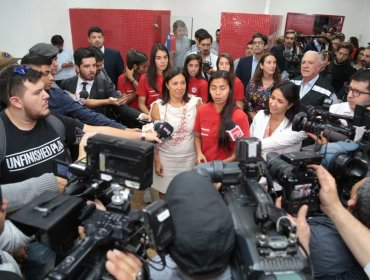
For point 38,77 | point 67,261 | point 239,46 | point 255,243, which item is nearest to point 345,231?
point 255,243

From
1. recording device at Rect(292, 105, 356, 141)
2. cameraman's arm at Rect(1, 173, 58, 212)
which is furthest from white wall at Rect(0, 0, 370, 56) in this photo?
recording device at Rect(292, 105, 356, 141)

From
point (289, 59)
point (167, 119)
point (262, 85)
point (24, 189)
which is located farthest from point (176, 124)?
point (289, 59)

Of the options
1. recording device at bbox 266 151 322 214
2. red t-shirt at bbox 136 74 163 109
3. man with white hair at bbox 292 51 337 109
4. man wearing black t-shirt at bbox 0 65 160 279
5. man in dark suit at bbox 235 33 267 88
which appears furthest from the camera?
man in dark suit at bbox 235 33 267 88

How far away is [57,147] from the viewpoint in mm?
1733

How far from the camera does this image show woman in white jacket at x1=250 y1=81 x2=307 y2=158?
225 centimetres

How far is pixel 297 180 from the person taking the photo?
4.16 ft

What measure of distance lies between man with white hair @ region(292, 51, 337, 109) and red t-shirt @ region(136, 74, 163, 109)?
1464 mm

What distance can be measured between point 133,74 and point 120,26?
75.8 inches

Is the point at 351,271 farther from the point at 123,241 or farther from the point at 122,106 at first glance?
the point at 122,106

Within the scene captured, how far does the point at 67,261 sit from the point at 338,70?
14.1 feet

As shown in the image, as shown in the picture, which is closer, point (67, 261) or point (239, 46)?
point (67, 261)

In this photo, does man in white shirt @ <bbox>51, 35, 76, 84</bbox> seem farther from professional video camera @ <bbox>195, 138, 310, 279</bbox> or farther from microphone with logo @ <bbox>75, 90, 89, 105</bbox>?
professional video camera @ <bbox>195, 138, 310, 279</bbox>

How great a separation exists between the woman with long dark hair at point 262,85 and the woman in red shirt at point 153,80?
94cm

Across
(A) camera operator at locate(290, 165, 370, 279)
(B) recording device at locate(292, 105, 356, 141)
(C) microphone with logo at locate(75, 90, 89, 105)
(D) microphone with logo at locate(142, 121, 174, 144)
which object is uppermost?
(B) recording device at locate(292, 105, 356, 141)
